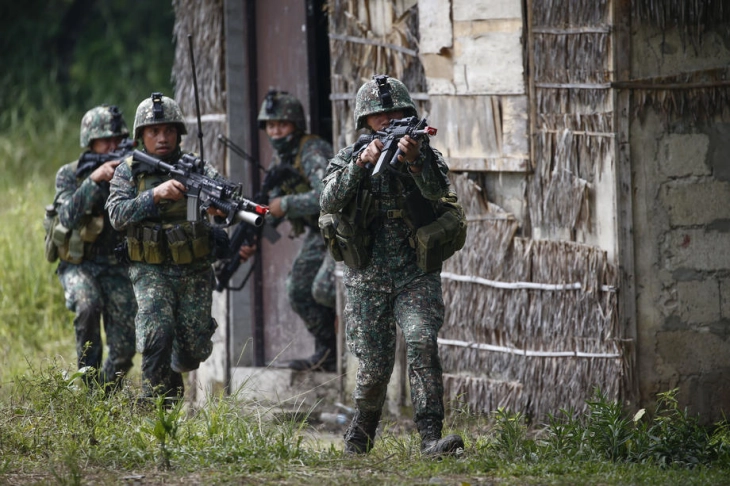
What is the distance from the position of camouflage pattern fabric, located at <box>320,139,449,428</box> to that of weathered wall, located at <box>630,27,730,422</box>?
146 cm

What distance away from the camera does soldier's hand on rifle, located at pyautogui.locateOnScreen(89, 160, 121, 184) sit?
730 cm

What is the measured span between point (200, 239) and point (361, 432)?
1525 mm

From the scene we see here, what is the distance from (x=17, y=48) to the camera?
18.2m

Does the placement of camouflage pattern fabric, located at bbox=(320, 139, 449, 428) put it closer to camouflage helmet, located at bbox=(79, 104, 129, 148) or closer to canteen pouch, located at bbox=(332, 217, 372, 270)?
canteen pouch, located at bbox=(332, 217, 372, 270)

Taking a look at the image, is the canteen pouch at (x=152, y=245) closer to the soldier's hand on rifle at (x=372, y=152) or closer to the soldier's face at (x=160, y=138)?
the soldier's face at (x=160, y=138)

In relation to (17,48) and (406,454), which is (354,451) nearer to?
(406,454)

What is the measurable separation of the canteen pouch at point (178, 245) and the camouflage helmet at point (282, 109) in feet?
5.82

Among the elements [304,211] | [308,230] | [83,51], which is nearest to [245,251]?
[304,211]

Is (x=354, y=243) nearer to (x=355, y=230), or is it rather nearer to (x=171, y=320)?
(x=355, y=230)

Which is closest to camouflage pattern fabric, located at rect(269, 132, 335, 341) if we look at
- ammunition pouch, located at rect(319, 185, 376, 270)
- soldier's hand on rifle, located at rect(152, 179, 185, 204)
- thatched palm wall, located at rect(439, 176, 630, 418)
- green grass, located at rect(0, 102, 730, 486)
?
thatched palm wall, located at rect(439, 176, 630, 418)

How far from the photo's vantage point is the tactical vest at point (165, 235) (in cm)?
663

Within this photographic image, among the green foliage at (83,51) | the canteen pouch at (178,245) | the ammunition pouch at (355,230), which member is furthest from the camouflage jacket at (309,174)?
the green foliage at (83,51)

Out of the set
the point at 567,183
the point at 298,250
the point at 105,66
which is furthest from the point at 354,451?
the point at 105,66

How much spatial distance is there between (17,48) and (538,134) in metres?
13.2
